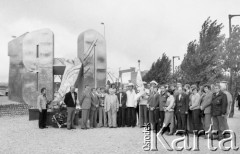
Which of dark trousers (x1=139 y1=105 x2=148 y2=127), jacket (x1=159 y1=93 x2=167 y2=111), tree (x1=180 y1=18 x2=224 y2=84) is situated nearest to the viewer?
jacket (x1=159 y1=93 x2=167 y2=111)

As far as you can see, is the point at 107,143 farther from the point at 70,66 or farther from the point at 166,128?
the point at 70,66

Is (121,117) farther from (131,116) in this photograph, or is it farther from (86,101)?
(86,101)

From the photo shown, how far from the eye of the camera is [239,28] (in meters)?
18.6

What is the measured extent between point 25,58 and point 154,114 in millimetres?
10749

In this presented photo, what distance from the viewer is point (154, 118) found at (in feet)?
42.0

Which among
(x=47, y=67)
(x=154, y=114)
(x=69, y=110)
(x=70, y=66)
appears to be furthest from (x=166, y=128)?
(x=47, y=67)

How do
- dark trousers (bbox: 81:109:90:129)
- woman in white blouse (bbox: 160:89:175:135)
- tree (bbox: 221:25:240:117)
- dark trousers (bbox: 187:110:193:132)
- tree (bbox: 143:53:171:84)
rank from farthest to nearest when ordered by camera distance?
1. tree (bbox: 143:53:171:84)
2. tree (bbox: 221:25:240:117)
3. dark trousers (bbox: 81:109:90:129)
4. dark trousers (bbox: 187:110:193:132)
5. woman in white blouse (bbox: 160:89:175:135)

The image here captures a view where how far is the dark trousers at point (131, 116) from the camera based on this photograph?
47.2 ft

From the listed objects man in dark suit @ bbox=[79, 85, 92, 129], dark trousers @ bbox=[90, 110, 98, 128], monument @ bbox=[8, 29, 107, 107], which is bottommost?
dark trousers @ bbox=[90, 110, 98, 128]

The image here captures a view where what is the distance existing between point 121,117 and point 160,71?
3390 cm

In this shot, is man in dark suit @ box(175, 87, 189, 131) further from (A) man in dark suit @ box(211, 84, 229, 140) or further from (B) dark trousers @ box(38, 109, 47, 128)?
(B) dark trousers @ box(38, 109, 47, 128)

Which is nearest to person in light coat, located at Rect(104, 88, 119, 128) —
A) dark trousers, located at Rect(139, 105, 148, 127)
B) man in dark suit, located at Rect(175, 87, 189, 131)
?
dark trousers, located at Rect(139, 105, 148, 127)

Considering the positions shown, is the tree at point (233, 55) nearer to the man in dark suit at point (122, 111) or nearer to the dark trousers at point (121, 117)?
the man in dark suit at point (122, 111)

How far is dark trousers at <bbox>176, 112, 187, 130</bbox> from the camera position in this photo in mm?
11406
